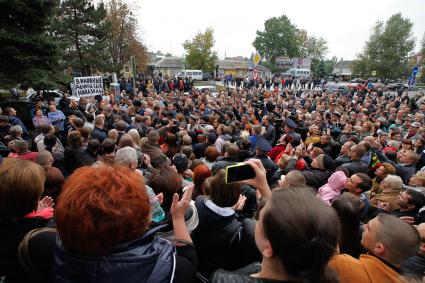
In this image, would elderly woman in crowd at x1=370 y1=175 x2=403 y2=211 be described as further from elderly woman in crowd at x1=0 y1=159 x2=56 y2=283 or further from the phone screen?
elderly woman in crowd at x1=0 y1=159 x2=56 y2=283

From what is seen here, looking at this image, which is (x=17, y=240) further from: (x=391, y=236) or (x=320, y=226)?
(x=391, y=236)

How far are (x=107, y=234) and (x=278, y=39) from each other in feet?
281

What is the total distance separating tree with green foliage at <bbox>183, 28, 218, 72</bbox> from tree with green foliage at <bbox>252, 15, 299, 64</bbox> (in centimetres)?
3152

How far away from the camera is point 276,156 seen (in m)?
7.16

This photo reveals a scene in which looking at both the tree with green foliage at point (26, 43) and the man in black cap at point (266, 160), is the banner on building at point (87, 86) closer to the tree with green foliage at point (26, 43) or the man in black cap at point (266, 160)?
the tree with green foliage at point (26, 43)

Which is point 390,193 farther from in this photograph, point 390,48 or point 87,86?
point 390,48

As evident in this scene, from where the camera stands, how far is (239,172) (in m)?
2.07

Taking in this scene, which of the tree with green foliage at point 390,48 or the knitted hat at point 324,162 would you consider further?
the tree with green foliage at point 390,48

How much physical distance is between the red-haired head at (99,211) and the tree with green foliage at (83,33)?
28.9 meters

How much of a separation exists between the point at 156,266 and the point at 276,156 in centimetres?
607

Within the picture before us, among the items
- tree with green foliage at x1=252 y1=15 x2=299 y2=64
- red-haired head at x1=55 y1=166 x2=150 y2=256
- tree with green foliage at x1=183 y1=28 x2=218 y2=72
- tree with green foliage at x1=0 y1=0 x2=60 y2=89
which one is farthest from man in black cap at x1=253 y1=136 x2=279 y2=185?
tree with green foliage at x1=252 y1=15 x2=299 y2=64

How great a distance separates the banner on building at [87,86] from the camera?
12156mm

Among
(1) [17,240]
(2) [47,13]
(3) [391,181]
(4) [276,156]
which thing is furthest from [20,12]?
(3) [391,181]

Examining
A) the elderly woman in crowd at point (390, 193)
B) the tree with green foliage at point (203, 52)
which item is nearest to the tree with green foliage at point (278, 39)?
the tree with green foliage at point (203, 52)
